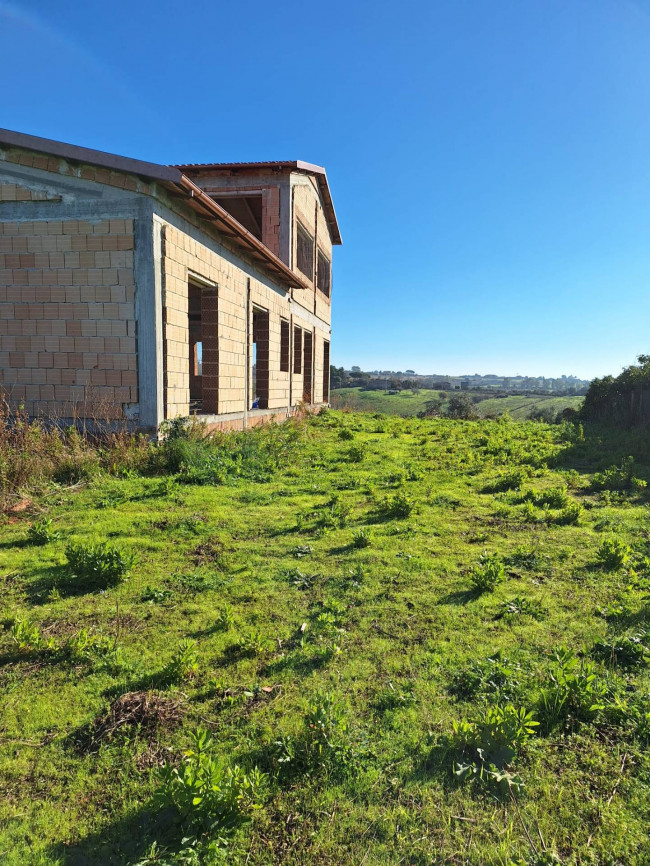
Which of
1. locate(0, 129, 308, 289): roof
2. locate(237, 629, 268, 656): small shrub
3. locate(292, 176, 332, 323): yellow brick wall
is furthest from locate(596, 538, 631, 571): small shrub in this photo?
locate(292, 176, 332, 323): yellow brick wall

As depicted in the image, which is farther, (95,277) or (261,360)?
(261,360)

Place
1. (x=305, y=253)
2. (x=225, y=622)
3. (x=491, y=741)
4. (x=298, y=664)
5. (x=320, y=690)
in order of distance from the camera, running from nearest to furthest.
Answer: (x=491, y=741) → (x=320, y=690) → (x=298, y=664) → (x=225, y=622) → (x=305, y=253)

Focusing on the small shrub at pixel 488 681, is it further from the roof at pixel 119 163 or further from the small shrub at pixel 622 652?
the roof at pixel 119 163

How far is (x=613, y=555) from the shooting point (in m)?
4.30

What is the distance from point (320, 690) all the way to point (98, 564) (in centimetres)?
219

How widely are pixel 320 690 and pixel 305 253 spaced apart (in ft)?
53.4

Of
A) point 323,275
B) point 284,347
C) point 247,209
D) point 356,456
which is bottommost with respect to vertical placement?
point 356,456

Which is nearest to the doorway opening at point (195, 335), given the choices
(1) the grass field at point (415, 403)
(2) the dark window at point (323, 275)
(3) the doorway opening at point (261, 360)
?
(3) the doorway opening at point (261, 360)

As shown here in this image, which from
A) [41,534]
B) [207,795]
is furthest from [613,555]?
[41,534]

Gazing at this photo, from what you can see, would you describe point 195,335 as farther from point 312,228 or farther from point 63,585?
point 63,585

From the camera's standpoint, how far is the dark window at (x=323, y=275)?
768 inches

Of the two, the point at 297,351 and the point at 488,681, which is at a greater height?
the point at 297,351

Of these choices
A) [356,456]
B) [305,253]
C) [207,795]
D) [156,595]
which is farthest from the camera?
[305,253]

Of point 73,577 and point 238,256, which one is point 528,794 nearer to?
point 73,577
